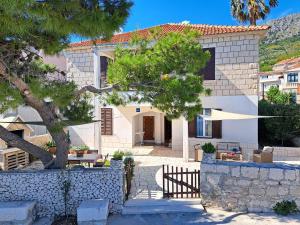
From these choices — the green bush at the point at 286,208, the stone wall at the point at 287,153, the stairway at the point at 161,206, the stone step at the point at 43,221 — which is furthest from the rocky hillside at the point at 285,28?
the stone step at the point at 43,221

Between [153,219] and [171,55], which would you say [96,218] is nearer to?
[153,219]

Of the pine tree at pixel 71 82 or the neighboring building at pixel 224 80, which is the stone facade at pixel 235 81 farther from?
the pine tree at pixel 71 82

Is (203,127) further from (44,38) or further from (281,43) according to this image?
(281,43)

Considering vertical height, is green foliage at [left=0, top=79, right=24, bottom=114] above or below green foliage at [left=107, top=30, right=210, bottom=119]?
below

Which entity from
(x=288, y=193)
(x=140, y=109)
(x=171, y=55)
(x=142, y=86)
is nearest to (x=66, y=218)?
(x=142, y=86)

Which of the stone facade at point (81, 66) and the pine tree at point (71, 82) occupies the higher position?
the stone facade at point (81, 66)

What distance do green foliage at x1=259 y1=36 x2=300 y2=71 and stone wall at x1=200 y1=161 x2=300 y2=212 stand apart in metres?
82.4

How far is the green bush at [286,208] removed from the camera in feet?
33.4

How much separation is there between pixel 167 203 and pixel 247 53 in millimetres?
12427

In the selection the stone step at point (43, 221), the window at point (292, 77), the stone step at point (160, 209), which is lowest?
the stone step at point (43, 221)

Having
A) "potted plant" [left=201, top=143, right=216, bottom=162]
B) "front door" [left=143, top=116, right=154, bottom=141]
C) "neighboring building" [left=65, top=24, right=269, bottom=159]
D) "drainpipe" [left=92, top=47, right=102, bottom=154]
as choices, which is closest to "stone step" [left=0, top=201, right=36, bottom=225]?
"potted plant" [left=201, top=143, right=216, bottom=162]

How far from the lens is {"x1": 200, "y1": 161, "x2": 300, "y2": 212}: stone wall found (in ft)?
34.0

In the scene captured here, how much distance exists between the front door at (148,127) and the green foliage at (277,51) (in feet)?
233

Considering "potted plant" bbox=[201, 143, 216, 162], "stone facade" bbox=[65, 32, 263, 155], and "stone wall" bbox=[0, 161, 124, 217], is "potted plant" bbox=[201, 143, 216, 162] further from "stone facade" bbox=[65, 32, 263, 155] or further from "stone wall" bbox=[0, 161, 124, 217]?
"stone facade" bbox=[65, 32, 263, 155]
